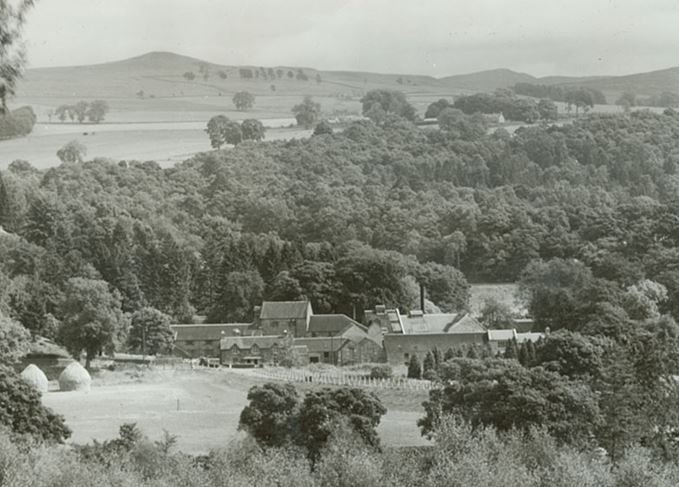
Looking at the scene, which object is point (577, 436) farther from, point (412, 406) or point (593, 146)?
point (593, 146)

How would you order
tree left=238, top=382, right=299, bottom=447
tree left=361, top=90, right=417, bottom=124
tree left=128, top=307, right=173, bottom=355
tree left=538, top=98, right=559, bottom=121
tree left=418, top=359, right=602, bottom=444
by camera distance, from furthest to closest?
tree left=538, top=98, right=559, bottom=121 < tree left=361, top=90, right=417, bottom=124 < tree left=128, top=307, right=173, bottom=355 < tree left=238, top=382, right=299, bottom=447 < tree left=418, top=359, right=602, bottom=444

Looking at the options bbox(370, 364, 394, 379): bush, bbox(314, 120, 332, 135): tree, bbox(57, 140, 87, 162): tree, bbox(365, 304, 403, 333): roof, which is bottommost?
bbox(370, 364, 394, 379): bush

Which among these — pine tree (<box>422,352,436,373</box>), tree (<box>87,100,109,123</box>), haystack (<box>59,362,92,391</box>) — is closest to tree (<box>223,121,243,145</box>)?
tree (<box>87,100,109,123</box>)

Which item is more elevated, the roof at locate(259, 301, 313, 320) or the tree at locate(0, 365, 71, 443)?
the tree at locate(0, 365, 71, 443)

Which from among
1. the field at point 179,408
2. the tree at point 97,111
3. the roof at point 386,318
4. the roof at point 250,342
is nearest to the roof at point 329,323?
the roof at point 386,318

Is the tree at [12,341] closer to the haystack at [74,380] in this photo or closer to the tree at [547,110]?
the haystack at [74,380]

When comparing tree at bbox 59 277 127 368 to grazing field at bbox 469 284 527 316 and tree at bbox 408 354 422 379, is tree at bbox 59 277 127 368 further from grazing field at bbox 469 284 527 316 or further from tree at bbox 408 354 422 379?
grazing field at bbox 469 284 527 316
